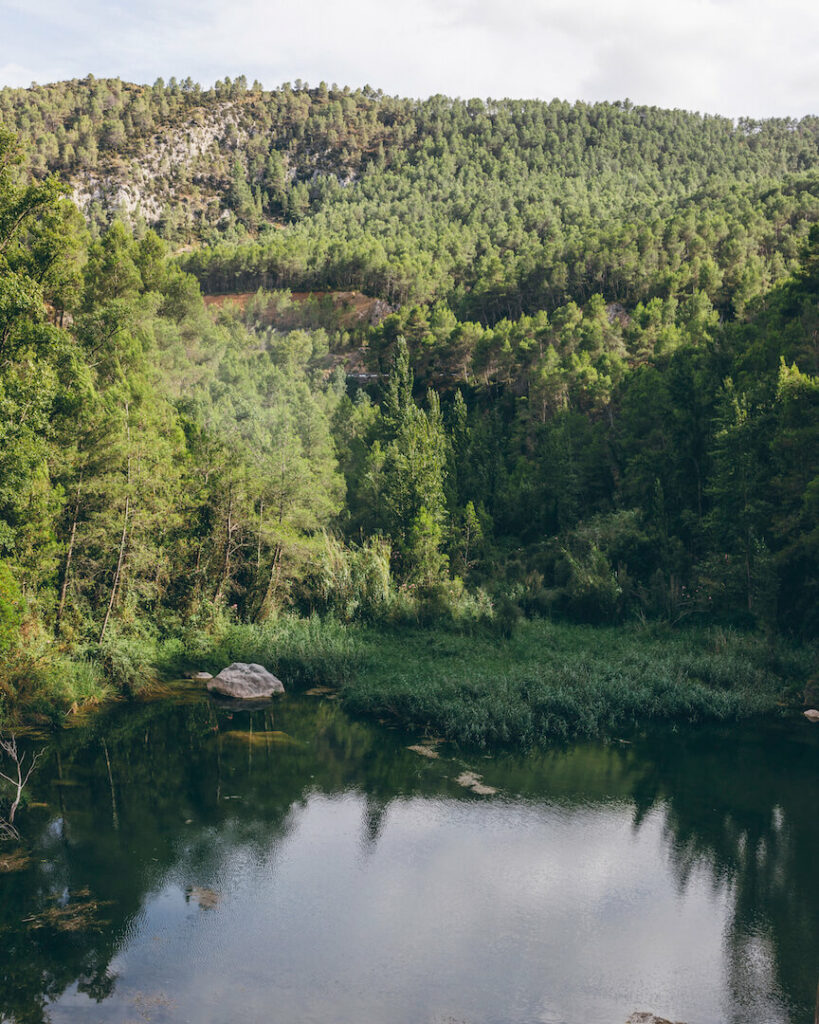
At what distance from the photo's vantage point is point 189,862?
1888 cm

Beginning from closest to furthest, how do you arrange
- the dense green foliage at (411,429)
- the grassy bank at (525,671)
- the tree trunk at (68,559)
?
the grassy bank at (525,671) < the tree trunk at (68,559) < the dense green foliage at (411,429)

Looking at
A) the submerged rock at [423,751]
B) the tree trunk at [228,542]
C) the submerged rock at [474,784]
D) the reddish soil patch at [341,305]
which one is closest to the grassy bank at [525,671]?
the submerged rock at [423,751]

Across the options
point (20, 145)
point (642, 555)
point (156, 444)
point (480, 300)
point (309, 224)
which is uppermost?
point (309, 224)

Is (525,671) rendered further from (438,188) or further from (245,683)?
(438,188)

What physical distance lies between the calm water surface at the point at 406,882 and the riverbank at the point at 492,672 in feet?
5.28

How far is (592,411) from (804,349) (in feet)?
62.4

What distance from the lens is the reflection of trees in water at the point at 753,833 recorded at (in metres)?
15.4

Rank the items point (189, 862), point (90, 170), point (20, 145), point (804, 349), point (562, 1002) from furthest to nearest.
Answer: point (90, 170), point (804, 349), point (20, 145), point (189, 862), point (562, 1002)

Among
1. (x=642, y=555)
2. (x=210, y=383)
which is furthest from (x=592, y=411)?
(x=210, y=383)

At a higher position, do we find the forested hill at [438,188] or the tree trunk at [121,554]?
the forested hill at [438,188]

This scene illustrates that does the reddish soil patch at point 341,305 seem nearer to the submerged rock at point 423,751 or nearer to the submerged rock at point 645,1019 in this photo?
the submerged rock at point 423,751

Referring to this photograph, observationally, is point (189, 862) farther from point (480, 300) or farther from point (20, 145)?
point (480, 300)

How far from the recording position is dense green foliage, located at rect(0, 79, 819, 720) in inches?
1184

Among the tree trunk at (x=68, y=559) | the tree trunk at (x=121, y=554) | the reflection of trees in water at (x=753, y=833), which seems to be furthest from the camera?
the tree trunk at (x=121, y=554)
